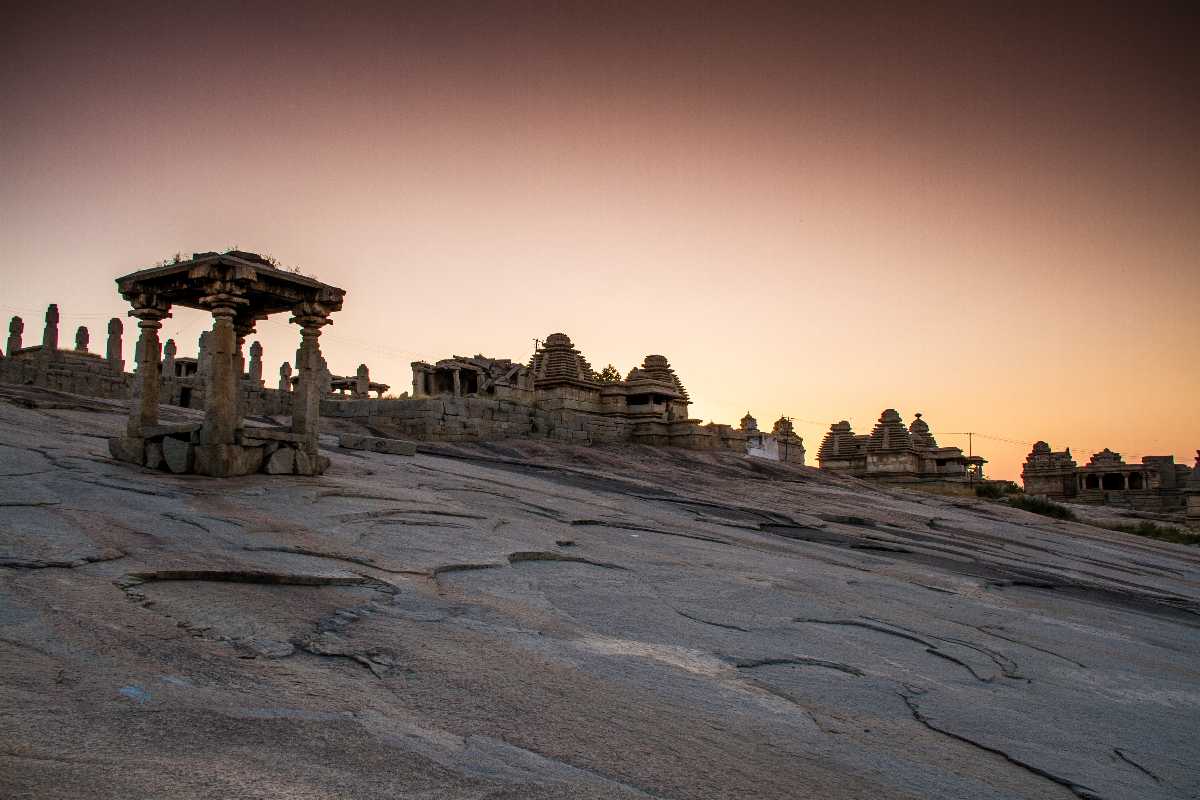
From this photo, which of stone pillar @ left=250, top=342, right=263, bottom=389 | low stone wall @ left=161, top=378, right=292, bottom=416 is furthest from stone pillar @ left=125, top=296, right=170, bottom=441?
stone pillar @ left=250, top=342, right=263, bottom=389

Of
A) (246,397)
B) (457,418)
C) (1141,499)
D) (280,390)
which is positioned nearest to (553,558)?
(457,418)

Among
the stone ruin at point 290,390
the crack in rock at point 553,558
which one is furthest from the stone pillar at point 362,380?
the crack in rock at point 553,558

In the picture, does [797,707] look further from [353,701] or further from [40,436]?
[40,436]

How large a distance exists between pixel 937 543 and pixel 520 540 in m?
8.10

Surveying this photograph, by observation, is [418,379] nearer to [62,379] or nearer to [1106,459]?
[62,379]

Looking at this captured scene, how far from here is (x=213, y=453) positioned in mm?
9953

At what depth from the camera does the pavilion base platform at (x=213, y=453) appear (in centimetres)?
997

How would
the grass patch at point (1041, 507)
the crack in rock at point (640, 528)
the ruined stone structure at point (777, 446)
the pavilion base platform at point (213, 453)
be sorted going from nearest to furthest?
1. the pavilion base platform at point (213, 453)
2. the crack in rock at point (640, 528)
3. the grass patch at point (1041, 507)
4. the ruined stone structure at point (777, 446)

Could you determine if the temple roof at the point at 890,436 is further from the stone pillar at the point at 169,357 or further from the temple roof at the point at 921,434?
the stone pillar at the point at 169,357

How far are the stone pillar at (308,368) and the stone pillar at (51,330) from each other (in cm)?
2572

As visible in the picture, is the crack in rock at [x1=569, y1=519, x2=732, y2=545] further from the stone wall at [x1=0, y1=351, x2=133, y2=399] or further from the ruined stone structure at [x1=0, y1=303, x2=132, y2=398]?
the ruined stone structure at [x1=0, y1=303, x2=132, y2=398]

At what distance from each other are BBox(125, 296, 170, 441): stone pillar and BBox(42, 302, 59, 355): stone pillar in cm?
2507

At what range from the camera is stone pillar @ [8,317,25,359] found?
34594 mm

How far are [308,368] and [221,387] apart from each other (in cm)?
141
